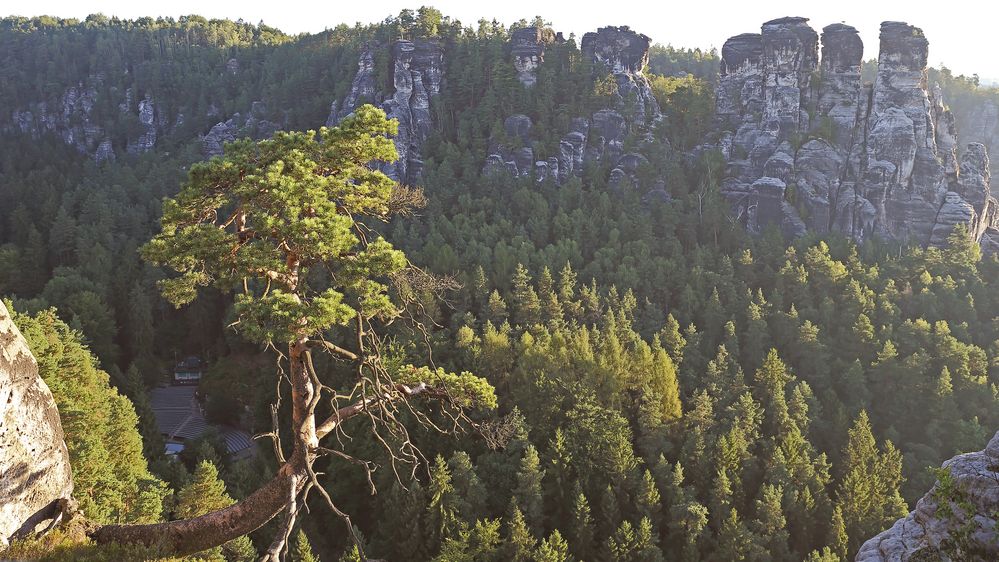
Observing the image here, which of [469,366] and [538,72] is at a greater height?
[538,72]

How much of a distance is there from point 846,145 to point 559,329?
42897mm

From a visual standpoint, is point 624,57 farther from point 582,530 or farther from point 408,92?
point 582,530

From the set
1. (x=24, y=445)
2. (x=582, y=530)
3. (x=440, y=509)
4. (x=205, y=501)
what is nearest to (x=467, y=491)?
(x=440, y=509)

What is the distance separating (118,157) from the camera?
307 feet

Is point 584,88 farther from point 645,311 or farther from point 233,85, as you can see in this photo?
point 233,85

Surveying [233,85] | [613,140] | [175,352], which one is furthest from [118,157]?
[613,140]

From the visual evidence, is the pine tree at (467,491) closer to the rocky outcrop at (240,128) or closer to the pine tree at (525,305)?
the pine tree at (525,305)

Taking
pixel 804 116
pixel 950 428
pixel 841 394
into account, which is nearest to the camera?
pixel 950 428

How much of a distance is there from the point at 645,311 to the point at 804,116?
3633 cm

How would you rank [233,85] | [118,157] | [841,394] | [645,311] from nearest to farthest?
[841,394]
[645,311]
[118,157]
[233,85]

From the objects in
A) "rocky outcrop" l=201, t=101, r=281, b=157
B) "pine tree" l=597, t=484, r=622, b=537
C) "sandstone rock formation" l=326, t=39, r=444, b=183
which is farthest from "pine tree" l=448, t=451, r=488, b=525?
"rocky outcrop" l=201, t=101, r=281, b=157

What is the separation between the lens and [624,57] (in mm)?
77438

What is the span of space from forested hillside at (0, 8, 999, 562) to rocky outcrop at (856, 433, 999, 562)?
24.0 ft

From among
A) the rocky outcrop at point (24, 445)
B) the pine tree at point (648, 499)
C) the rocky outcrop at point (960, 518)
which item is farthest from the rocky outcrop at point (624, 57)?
the rocky outcrop at point (24, 445)
